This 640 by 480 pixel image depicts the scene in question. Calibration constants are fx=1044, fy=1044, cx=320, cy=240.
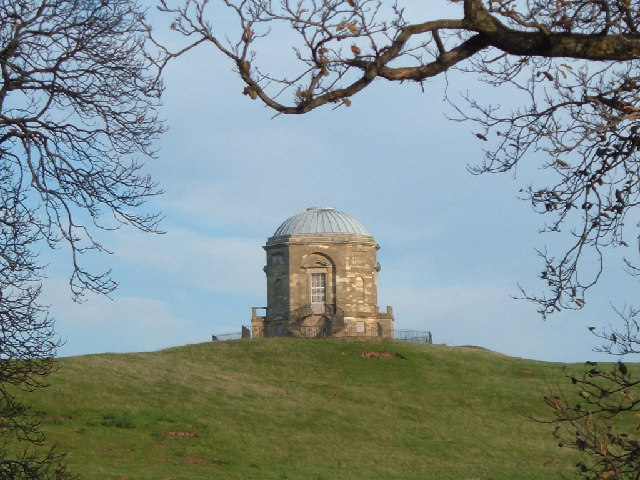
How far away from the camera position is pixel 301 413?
129 feet

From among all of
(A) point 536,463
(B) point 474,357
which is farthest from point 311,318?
(A) point 536,463

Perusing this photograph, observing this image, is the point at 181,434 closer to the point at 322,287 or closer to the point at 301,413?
the point at 301,413

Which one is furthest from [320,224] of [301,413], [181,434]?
[181,434]

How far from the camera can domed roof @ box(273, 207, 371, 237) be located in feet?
201

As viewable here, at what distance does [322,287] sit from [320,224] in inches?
171

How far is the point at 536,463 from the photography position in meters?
32.8

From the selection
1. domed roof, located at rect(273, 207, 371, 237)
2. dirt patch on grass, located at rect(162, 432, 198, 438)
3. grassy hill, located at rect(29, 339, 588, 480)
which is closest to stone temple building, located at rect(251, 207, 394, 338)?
domed roof, located at rect(273, 207, 371, 237)

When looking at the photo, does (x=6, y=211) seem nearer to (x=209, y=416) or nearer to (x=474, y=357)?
(x=209, y=416)

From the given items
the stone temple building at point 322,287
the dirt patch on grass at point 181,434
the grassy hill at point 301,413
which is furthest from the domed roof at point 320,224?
the dirt patch on grass at point 181,434

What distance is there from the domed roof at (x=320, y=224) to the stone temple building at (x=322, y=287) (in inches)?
11.7

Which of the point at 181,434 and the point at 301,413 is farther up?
the point at 301,413

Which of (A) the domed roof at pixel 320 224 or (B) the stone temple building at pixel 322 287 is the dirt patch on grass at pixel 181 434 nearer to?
(B) the stone temple building at pixel 322 287

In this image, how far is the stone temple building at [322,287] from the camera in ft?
192

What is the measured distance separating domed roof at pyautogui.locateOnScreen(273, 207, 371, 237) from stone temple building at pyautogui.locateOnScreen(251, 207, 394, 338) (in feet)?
0.97
